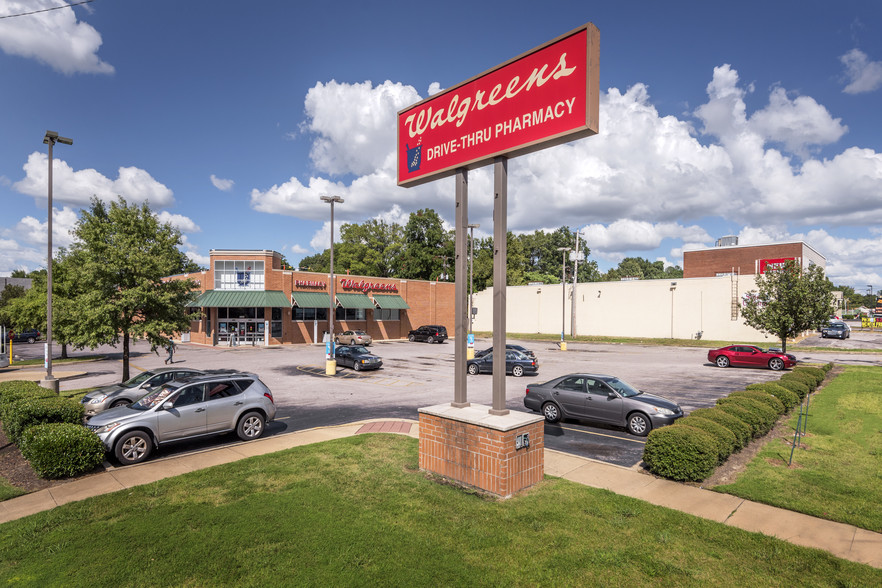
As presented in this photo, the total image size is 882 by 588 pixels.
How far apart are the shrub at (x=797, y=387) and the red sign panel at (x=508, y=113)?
13933mm

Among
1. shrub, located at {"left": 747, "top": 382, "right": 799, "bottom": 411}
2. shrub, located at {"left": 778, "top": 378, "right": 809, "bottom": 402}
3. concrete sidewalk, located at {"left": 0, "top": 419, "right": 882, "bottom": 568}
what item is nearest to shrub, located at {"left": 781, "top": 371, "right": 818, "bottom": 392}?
shrub, located at {"left": 778, "top": 378, "right": 809, "bottom": 402}

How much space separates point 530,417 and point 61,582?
666cm

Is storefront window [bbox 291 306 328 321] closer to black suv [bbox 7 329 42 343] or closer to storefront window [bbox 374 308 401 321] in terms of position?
storefront window [bbox 374 308 401 321]

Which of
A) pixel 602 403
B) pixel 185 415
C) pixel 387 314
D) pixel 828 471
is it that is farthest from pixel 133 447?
pixel 387 314

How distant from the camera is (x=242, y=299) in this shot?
42969 mm

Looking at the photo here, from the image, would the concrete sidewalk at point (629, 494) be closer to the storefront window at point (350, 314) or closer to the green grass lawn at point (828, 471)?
the green grass lawn at point (828, 471)

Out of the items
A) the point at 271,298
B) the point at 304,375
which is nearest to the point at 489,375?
the point at 304,375

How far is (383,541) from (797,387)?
53.7 feet

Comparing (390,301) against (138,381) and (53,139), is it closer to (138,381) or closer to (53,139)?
(53,139)

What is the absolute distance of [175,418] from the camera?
35.4ft

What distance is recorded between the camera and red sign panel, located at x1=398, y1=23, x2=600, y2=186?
280 inches

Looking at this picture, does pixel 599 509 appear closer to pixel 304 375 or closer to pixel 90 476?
pixel 90 476

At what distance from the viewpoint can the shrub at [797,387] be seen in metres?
16.0

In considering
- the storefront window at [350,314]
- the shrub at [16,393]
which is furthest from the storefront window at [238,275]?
the shrub at [16,393]
